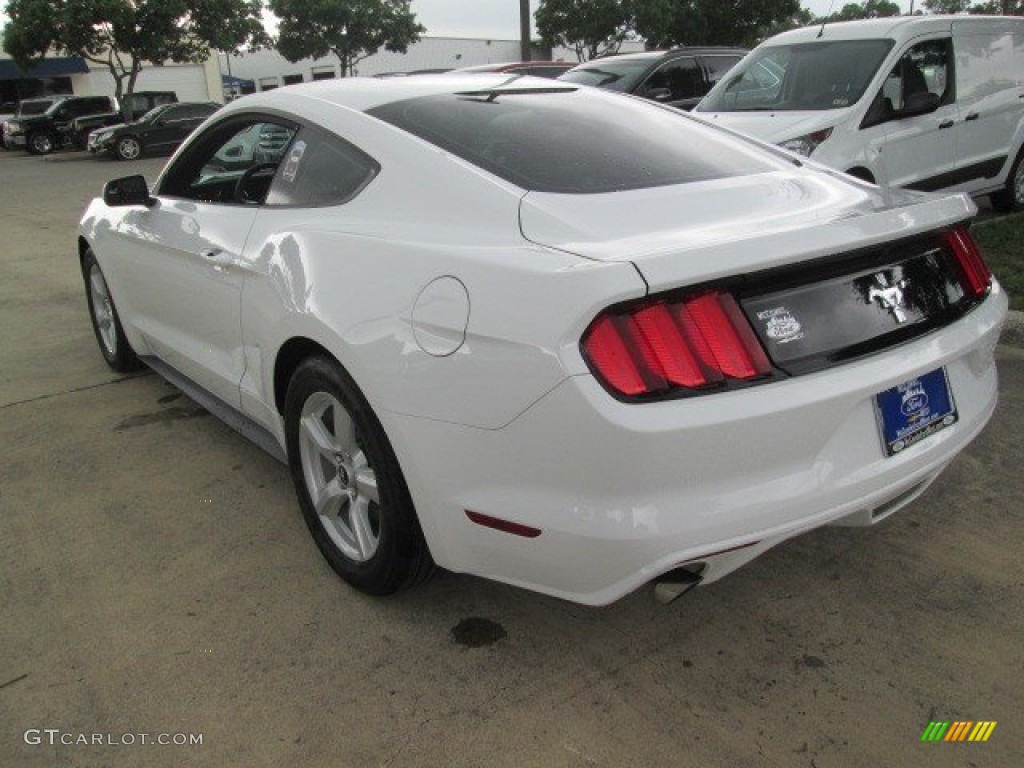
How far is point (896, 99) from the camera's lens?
21.7 ft

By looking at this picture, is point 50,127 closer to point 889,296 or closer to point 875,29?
point 875,29

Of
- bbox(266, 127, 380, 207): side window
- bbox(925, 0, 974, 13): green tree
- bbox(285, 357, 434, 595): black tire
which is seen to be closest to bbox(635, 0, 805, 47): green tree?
bbox(925, 0, 974, 13): green tree

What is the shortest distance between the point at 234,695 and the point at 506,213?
1.44 meters

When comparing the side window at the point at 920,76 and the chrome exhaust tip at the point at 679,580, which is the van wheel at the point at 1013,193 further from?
the chrome exhaust tip at the point at 679,580

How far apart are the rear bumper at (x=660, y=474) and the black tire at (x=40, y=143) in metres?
30.8

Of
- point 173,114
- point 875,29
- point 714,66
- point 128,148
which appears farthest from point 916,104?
point 173,114

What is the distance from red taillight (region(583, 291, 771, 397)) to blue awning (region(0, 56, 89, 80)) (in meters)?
47.7

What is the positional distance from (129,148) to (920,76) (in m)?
22.0

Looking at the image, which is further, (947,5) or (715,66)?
(947,5)

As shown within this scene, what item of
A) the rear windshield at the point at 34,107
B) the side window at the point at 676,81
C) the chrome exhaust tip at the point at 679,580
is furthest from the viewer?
the rear windshield at the point at 34,107

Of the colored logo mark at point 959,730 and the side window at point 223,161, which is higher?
the side window at point 223,161

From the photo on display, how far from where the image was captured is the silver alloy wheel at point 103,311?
472 centimetres

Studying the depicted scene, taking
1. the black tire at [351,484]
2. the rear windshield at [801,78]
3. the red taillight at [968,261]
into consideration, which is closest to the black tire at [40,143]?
the rear windshield at [801,78]

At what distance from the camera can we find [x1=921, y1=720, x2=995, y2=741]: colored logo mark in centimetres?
207
